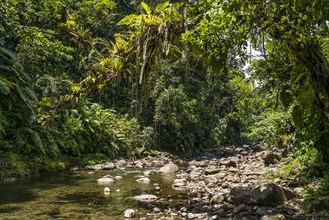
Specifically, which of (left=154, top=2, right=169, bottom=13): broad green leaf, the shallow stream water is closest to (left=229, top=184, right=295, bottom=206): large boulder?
the shallow stream water

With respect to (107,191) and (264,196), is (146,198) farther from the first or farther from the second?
(264,196)

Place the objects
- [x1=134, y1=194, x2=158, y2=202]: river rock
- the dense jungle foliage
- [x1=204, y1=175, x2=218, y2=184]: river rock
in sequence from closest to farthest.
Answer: the dense jungle foliage
[x1=134, y1=194, x2=158, y2=202]: river rock
[x1=204, y1=175, x2=218, y2=184]: river rock

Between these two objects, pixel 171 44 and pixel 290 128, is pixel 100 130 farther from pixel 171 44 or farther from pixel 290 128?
pixel 171 44

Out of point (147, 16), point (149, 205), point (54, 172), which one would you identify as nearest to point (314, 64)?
point (147, 16)

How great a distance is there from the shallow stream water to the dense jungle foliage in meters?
2.20

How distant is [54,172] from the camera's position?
13.9m

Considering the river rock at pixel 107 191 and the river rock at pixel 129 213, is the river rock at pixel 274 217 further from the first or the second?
the river rock at pixel 107 191

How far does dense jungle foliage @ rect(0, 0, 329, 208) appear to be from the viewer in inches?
181

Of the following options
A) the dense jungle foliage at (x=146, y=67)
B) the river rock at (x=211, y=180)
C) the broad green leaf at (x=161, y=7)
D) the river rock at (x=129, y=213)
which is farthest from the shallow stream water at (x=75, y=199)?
the broad green leaf at (x=161, y=7)

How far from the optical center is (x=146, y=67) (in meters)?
6.39

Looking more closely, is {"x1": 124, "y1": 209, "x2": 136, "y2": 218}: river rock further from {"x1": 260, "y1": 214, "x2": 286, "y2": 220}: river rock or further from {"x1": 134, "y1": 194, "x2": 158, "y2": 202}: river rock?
{"x1": 260, "y1": 214, "x2": 286, "y2": 220}: river rock

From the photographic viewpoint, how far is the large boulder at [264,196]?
6.66 metres

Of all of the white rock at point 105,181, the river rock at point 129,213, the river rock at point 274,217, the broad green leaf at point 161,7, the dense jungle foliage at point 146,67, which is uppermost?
the broad green leaf at point 161,7

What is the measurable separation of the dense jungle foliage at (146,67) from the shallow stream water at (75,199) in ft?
7.21
